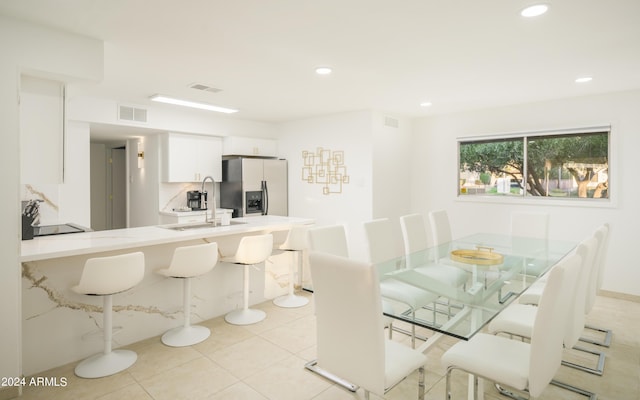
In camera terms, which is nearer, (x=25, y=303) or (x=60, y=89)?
(x=25, y=303)

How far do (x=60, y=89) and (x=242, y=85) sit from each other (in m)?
1.74

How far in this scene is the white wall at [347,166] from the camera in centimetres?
547

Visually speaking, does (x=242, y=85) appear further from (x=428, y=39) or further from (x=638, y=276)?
(x=638, y=276)

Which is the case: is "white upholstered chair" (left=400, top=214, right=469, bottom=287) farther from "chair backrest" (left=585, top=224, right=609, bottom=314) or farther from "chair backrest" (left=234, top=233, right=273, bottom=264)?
"chair backrest" (left=234, top=233, right=273, bottom=264)

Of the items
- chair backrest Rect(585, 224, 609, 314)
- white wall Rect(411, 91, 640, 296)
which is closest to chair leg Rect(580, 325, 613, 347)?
chair backrest Rect(585, 224, 609, 314)

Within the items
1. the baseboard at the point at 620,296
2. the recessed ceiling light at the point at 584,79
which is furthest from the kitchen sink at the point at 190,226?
the baseboard at the point at 620,296

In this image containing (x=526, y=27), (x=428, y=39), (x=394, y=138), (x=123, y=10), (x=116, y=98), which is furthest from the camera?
(x=394, y=138)

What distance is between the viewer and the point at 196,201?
5.97m

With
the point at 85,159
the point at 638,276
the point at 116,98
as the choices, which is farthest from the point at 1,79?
the point at 638,276

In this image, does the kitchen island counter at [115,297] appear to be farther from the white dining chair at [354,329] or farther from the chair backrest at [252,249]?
the white dining chair at [354,329]

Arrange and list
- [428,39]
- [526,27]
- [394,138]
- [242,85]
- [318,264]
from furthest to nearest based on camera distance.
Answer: [394,138] < [242,85] < [428,39] < [526,27] < [318,264]

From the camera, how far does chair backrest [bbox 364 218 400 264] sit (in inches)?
133

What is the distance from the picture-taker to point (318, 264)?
185cm

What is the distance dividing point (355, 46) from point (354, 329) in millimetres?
2174
